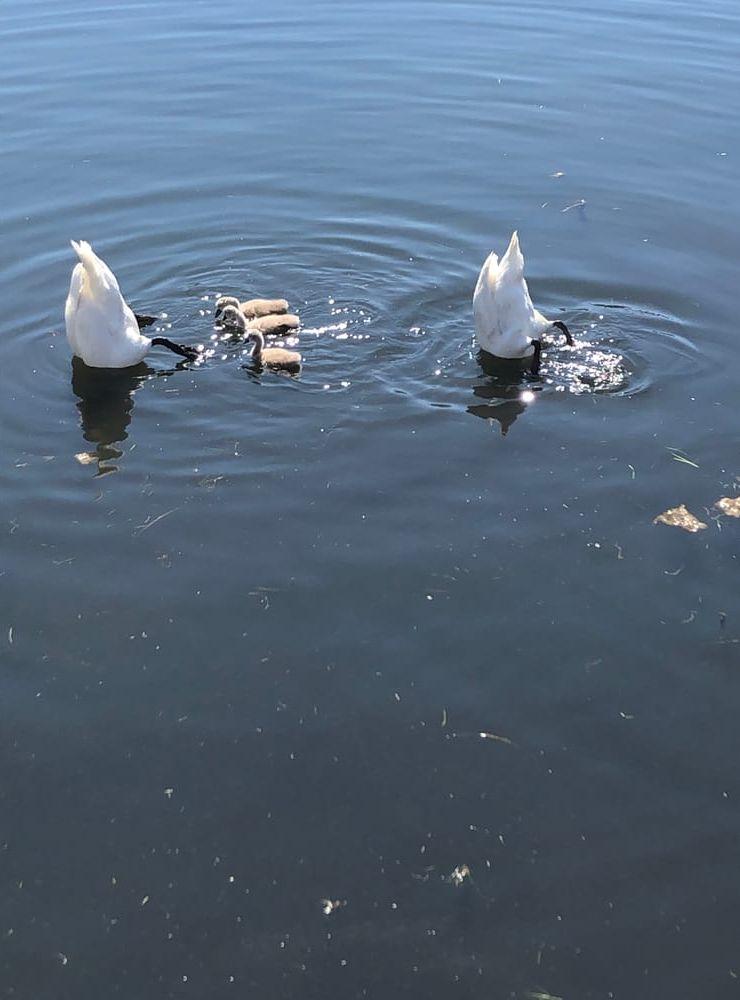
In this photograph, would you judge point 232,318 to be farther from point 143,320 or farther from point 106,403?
point 106,403

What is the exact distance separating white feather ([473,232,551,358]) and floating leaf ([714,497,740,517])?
2.20 m

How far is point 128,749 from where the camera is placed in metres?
5.79

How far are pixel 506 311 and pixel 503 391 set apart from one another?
2.01 feet

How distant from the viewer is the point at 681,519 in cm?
735

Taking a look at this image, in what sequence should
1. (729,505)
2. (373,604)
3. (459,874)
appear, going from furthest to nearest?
(729,505)
(373,604)
(459,874)

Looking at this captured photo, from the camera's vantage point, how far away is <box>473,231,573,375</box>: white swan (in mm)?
8852

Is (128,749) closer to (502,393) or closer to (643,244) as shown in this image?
(502,393)

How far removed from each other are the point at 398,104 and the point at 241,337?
25.2ft

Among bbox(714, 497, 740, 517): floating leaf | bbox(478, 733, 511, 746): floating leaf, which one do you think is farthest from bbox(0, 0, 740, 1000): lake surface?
bbox(714, 497, 740, 517): floating leaf

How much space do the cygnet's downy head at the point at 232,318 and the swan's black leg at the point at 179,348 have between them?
0.40m

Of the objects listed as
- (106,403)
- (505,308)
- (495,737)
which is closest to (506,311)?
(505,308)

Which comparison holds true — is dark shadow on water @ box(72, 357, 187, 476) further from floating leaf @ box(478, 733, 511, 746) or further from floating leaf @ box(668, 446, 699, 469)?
floating leaf @ box(668, 446, 699, 469)

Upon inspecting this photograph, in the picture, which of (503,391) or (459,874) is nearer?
(459,874)

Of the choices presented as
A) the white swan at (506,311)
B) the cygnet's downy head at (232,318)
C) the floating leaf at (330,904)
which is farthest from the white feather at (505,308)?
the floating leaf at (330,904)
